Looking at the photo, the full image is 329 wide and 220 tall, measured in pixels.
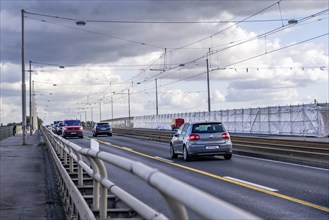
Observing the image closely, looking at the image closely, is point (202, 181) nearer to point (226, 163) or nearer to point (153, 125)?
point (226, 163)

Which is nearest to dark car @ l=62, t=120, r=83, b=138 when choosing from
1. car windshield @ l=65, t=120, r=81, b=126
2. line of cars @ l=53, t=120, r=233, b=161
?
car windshield @ l=65, t=120, r=81, b=126

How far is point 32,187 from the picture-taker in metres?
14.7

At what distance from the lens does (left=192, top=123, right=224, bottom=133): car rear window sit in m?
22.2

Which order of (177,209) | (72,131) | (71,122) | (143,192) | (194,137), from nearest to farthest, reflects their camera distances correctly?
(177,209) → (143,192) → (194,137) → (72,131) → (71,122)

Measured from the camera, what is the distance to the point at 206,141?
71.9 ft

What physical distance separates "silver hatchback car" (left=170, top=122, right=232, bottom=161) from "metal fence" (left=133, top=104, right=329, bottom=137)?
2361cm

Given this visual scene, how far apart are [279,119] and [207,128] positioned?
30.5 m

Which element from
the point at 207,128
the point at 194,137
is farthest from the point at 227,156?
the point at 194,137

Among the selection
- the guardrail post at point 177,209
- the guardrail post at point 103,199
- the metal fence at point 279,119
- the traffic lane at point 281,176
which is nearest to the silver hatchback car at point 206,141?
the traffic lane at point 281,176

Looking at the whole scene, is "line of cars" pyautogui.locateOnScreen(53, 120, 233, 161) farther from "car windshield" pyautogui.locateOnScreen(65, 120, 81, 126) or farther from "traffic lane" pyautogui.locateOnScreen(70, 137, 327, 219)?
"car windshield" pyautogui.locateOnScreen(65, 120, 81, 126)

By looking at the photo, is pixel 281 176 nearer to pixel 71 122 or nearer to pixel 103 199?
pixel 103 199

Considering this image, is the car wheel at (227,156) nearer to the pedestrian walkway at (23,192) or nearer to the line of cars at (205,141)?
the line of cars at (205,141)

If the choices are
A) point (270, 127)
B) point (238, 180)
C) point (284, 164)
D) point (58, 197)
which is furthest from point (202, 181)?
point (270, 127)

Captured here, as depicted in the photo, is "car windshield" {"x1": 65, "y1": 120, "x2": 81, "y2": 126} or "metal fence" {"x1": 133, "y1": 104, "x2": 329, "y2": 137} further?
"car windshield" {"x1": 65, "y1": 120, "x2": 81, "y2": 126}
